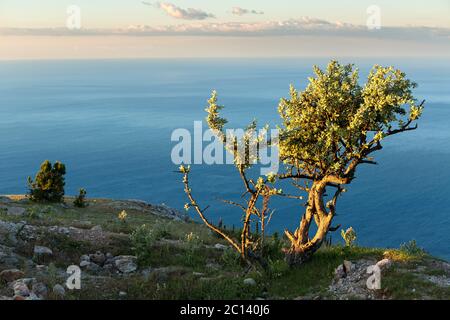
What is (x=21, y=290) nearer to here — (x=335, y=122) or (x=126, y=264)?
(x=126, y=264)

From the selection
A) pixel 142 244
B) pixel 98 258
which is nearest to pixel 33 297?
pixel 98 258

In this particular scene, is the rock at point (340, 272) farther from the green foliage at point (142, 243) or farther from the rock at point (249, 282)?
the green foliage at point (142, 243)

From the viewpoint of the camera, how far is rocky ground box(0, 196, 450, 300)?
52.3 feet

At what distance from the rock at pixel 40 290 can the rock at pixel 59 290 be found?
1.03 ft

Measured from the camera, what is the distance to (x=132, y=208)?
55062 millimetres

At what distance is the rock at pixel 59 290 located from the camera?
15.5 meters

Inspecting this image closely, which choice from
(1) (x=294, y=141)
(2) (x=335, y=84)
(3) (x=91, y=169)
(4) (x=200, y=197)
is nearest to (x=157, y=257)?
(1) (x=294, y=141)

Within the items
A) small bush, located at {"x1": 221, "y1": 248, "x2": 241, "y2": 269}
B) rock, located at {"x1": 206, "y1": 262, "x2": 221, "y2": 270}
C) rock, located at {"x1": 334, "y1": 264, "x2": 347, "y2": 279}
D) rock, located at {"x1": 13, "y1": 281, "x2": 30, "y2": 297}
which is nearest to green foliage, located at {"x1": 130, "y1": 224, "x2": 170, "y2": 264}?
rock, located at {"x1": 206, "y1": 262, "x2": 221, "y2": 270}

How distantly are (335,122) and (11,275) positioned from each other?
14.9m

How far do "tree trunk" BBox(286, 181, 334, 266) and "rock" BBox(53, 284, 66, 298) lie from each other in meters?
9.84

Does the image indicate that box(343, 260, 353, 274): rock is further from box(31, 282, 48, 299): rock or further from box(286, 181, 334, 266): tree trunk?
box(31, 282, 48, 299): rock

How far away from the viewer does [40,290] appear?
15.6 meters

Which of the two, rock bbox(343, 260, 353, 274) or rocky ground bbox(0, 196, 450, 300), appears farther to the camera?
rock bbox(343, 260, 353, 274)

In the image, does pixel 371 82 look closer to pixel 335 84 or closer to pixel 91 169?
pixel 335 84
